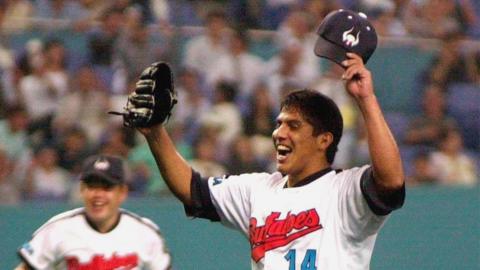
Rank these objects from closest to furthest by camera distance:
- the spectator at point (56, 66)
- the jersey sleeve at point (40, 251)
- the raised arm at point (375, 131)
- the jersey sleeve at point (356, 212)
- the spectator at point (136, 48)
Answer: the raised arm at point (375, 131), the jersey sleeve at point (356, 212), the jersey sleeve at point (40, 251), the spectator at point (56, 66), the spectator at point (136, 48)

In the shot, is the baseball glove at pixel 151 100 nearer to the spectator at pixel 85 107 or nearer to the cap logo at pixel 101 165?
the cap logo at pixel 101 165

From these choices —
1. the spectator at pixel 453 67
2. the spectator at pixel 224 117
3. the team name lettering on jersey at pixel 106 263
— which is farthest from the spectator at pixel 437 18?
the team name lettering on jersey at pixel 106 263

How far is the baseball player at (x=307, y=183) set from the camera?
12.5 ft

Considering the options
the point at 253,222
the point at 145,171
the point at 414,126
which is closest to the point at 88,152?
the point at 145,171

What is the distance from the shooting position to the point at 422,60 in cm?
887

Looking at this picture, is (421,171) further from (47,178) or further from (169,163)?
(169,163)

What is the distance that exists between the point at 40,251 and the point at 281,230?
205 centimetres

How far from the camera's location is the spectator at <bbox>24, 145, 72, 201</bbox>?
25.1 ft

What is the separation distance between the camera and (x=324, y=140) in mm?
4246

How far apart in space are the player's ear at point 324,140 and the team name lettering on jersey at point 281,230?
0.27m

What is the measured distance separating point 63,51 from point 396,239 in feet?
9.61

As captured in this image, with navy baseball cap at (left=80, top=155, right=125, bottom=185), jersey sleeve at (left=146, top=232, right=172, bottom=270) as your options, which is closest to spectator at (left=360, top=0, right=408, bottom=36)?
navy baseball cap at (left=80, top=155, right=125, bottom=185)

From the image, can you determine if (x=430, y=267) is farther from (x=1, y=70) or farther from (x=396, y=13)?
(x=1, y=70)

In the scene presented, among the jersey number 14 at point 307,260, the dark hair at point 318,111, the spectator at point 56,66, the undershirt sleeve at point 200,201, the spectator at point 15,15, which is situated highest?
the spectator at point 15,15
